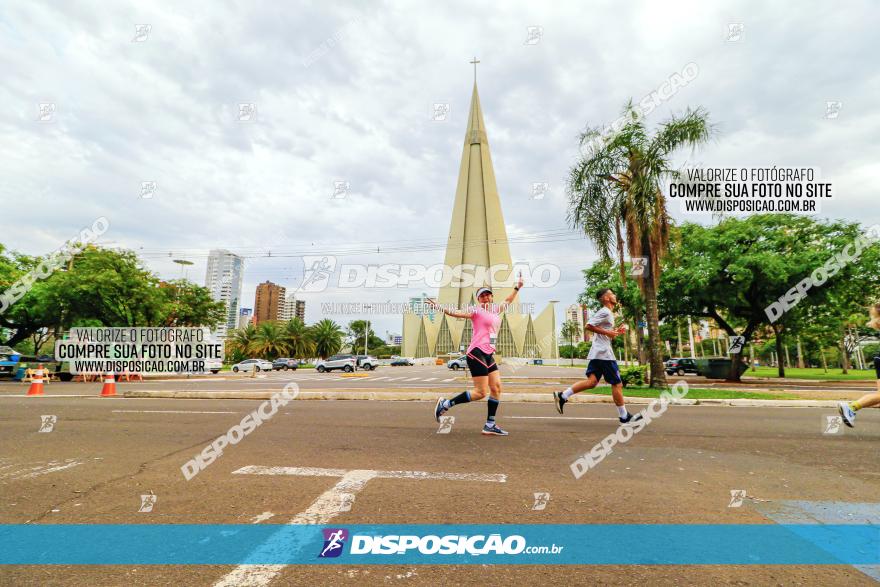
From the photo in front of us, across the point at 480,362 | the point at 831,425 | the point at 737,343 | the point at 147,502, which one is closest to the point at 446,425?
the point at 480,362

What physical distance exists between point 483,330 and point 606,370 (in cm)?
194

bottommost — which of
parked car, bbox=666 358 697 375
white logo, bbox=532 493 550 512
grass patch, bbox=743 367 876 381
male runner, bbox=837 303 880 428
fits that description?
grass patch, bbox=743 367 876 381

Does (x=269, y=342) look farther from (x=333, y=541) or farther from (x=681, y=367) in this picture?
(x=333, y=541)

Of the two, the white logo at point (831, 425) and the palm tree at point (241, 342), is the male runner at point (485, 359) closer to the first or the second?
the white logo at point (831, 425)

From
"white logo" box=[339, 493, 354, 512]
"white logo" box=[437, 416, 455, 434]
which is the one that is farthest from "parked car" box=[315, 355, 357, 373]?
"white logo" box=[339, 493, 354, 512]

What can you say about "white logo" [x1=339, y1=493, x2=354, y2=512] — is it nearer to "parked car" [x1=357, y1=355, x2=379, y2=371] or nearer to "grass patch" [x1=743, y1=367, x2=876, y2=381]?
"grass patch" [x1=743, y1=367, x2=876, y2=381]

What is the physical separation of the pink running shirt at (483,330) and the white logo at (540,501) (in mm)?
2640

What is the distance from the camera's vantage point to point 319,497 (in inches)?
125

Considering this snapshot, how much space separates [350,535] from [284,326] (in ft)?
210

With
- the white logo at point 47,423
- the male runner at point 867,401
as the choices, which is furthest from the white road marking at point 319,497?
the male runner at point 867,401

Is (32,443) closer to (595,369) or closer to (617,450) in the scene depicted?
(617,450)

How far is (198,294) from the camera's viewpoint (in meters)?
38.9

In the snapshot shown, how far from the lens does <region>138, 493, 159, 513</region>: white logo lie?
300 cm

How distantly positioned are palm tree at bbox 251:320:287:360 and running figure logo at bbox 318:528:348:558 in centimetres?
6019
